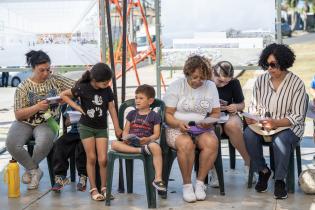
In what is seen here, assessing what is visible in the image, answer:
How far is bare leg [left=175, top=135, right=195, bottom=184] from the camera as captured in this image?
5.48 metres

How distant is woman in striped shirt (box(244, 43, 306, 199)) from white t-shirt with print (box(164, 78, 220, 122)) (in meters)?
0.40

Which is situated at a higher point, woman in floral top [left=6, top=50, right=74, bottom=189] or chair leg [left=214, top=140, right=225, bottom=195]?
woman in floral top [left=6, top=50, right=74, bottom=189]

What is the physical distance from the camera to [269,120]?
557 cm

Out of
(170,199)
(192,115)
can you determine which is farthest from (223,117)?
(170,199)

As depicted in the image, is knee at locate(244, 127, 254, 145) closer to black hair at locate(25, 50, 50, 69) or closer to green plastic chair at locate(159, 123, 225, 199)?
green plastic chair at locate(159, 123, 225, 199)

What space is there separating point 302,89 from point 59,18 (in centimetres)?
358

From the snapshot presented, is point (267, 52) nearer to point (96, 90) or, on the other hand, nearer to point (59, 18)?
point (96, 90)

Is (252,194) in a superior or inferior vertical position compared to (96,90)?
inferior

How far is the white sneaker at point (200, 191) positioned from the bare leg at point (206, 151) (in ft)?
0.14

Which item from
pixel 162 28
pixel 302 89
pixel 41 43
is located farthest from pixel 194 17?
pixel 302 89

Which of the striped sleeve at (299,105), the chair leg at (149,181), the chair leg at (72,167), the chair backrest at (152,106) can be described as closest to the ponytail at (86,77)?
the chair backrest at (152,106)

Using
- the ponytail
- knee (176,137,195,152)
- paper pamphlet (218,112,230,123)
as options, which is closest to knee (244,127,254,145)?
paper pamphlet (218,112,230,123)

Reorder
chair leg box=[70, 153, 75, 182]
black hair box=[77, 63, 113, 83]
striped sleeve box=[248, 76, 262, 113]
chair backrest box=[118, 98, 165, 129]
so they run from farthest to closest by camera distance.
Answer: chair leg box=[70, 153, 75, 182]
striped sleeve box=[248, 76, 262, 113]
chair backrest box=[118, 98, 165, 129]
black hair box=[77, 63, 113, 83]

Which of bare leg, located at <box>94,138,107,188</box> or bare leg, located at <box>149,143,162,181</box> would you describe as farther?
bare leg, located at <box>94,138,107,188</box>
